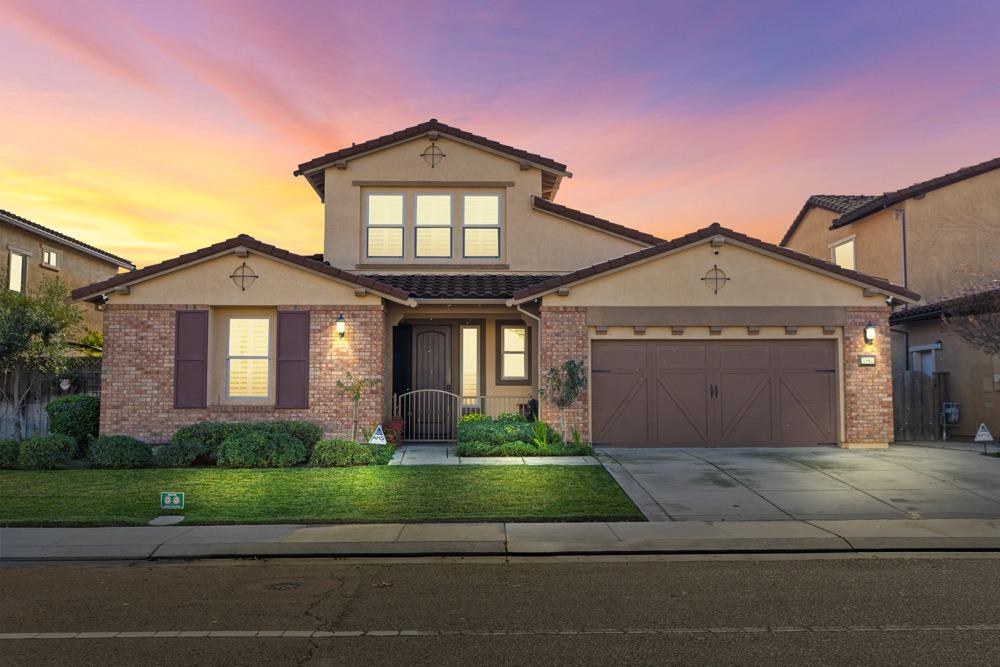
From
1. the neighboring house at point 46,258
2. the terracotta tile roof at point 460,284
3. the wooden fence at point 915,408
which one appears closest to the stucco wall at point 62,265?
the neighboring house at point 46,258

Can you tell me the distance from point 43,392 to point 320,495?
10.0m

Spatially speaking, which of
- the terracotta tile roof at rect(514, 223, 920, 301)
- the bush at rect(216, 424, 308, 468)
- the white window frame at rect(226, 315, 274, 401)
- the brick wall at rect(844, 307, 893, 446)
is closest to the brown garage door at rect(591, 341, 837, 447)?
the brick wall at rect(844, 307, 893, 446)

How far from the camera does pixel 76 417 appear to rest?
1645 centimetres

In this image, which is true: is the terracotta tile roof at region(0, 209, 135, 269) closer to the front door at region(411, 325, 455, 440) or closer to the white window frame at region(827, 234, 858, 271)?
the front door at region(411, 325, 455, 440)

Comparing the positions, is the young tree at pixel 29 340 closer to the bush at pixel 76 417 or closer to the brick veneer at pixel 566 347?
→ the bush at pixel 76 417

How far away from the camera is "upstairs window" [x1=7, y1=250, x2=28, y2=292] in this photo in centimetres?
2547

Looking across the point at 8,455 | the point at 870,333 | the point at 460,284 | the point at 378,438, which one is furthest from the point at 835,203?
the point at 8,455

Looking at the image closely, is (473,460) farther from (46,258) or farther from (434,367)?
(46,258)

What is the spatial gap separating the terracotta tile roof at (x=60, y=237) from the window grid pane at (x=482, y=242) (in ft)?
51.2

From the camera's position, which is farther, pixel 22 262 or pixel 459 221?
pixel 22 262

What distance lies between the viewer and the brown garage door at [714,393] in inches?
655

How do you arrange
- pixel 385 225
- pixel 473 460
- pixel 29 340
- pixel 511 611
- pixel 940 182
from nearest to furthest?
pixel 511 611
pixel 473 460
pixel 29 340
pixel 385 225
pixel 940 182

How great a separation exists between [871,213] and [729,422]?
443 inches

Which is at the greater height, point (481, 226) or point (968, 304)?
point (481, 226)
